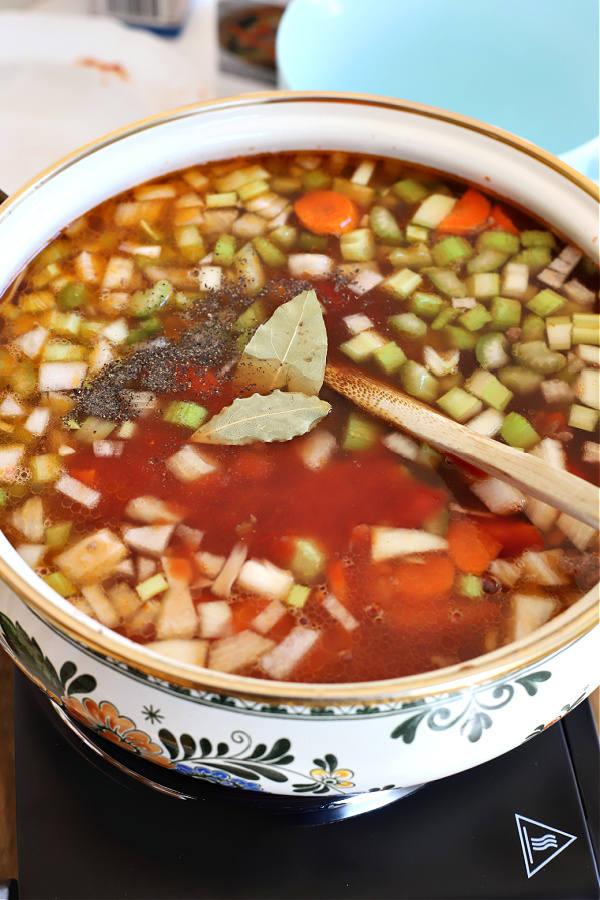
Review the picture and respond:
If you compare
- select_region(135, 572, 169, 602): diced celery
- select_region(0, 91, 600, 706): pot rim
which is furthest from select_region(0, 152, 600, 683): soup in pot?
select_region(0, 91, 600, 706): pot rim

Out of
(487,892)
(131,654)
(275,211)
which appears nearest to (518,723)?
(487,892)

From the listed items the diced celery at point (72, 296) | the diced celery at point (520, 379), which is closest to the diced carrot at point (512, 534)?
the diced celery at point (520, 379)

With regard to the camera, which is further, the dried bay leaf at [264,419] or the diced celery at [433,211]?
the diced celery at [433,211]

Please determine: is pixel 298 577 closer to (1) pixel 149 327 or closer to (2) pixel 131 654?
(2) pixel 131 654

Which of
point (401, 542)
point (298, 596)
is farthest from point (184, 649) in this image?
point (401, 542)

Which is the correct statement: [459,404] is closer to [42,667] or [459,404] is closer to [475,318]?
[475,318]

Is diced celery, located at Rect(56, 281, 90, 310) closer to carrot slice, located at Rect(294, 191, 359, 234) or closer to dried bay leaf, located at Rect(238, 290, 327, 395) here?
dried bay leaf, located at Rect(238, 290, 327, 395)

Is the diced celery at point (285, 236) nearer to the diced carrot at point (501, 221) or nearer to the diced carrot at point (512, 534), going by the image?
the diced carrot at point (501, 221)
